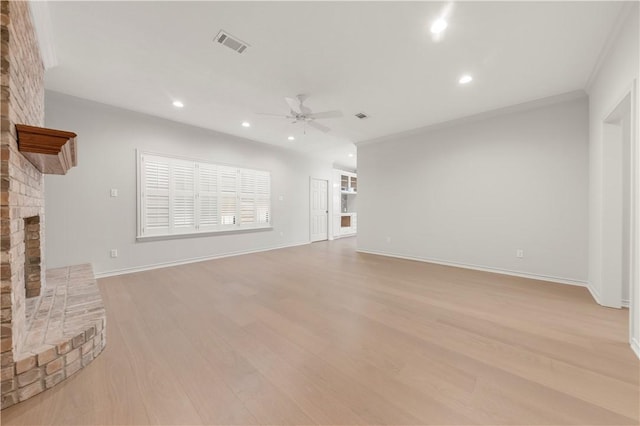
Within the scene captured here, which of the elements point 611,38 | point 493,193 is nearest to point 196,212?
point 493,193

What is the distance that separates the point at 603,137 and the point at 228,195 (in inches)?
236

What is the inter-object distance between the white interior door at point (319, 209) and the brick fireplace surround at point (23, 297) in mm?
5769

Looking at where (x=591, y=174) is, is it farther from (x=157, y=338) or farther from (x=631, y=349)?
(x=157, y=338)

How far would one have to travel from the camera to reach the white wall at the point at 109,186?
11.4ft

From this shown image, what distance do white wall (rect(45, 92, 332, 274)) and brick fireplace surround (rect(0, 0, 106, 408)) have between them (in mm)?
1571

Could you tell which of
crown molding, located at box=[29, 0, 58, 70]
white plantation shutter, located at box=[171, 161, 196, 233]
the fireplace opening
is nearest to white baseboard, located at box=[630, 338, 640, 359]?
the fireplace opening

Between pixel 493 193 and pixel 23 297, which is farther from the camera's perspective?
pixel 493 193

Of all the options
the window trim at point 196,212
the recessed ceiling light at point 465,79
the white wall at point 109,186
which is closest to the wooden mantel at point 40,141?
the white wall at point 109,186

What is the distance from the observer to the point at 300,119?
367cm

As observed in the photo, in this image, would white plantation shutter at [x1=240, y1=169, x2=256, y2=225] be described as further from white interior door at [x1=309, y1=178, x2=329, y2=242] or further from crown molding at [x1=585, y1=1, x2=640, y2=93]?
crown molding at [x1=585, y1=1, x2=640, y2=93]

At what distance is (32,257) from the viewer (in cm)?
236

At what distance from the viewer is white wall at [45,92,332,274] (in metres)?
3.48

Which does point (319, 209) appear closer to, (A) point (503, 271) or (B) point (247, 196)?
(B) point (247, 196)

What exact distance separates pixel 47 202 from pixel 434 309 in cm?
535
